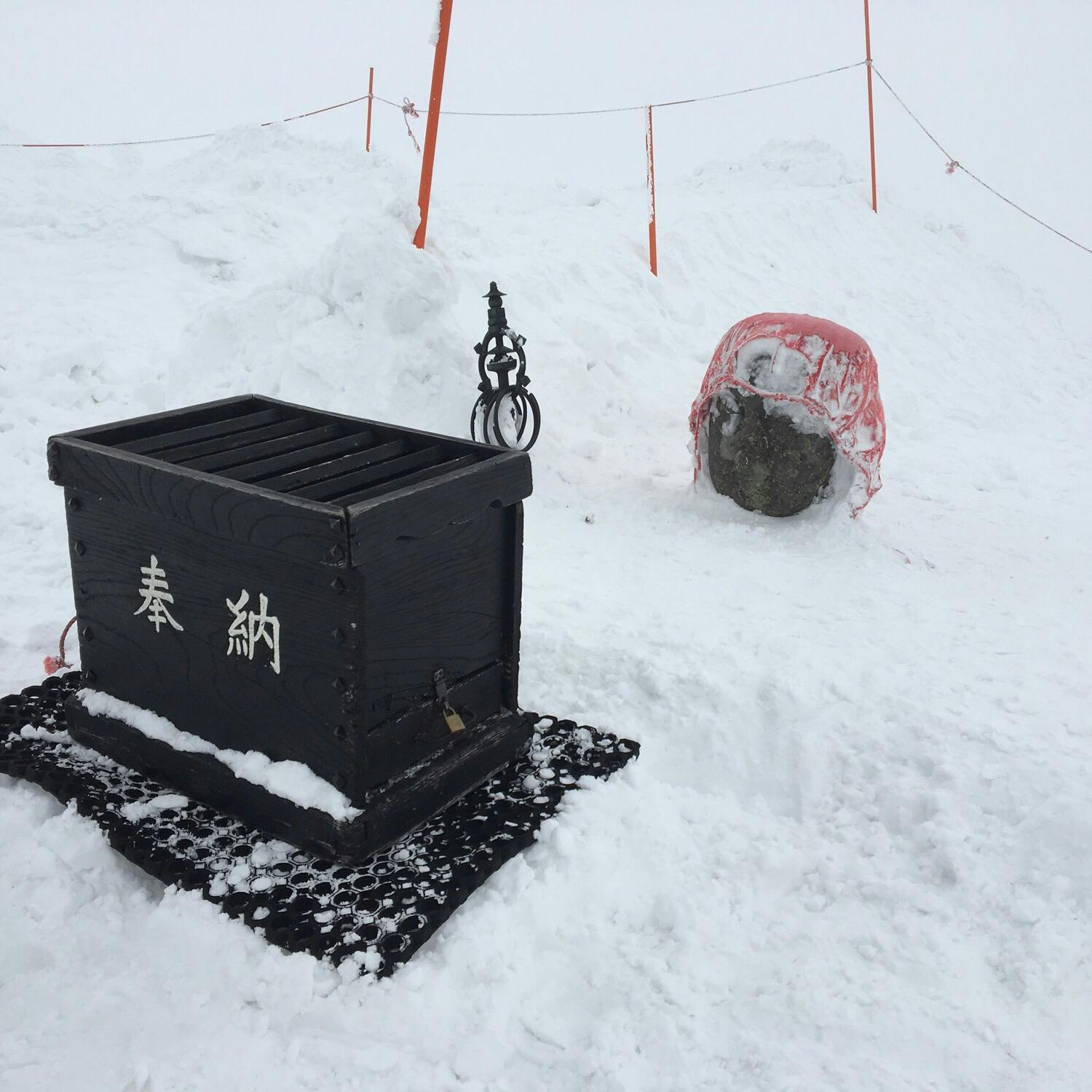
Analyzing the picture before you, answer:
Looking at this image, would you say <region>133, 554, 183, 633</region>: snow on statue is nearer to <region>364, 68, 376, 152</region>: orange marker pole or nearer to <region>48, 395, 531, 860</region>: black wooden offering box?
<region>48, 395, 531, 860</region>: black wooden offering box

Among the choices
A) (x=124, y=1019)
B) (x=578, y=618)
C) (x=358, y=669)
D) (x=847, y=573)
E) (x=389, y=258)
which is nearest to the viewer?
(x=124, y=1019)

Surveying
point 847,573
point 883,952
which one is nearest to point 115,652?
point 883,952

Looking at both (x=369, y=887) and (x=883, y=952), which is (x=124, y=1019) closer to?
(x=369, y=887)

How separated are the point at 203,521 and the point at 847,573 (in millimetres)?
2852

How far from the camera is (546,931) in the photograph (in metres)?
2.31

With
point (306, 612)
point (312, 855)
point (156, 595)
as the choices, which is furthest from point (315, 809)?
point (156, 595)

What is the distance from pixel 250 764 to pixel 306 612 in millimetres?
466

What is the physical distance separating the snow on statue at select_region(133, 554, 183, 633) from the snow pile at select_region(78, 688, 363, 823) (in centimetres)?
27

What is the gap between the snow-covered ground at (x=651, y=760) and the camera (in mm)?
2057

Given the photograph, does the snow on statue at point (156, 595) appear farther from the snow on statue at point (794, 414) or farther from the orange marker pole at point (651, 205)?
the orange marker pole at point (651, 205)

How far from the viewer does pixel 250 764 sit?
8.08 ft

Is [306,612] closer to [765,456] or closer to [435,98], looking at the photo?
[765,456]

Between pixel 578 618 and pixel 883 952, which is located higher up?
pixel 578 618

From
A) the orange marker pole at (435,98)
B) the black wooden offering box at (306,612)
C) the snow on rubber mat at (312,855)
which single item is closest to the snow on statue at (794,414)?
the orange marker pole at (435,98)
